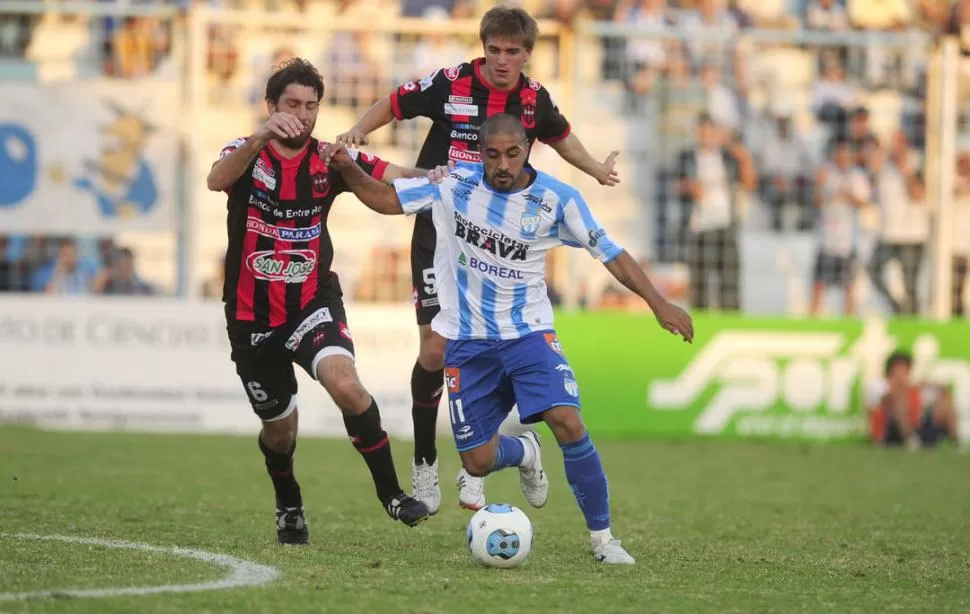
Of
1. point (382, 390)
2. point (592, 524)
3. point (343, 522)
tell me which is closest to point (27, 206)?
point (382, 390)

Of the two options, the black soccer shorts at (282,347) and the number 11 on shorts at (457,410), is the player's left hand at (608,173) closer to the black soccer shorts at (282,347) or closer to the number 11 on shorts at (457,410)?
the number 11 on shorts at (457,410)

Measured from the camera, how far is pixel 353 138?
8242 millimetres

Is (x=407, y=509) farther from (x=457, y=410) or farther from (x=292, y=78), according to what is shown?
(x=292, y=78)

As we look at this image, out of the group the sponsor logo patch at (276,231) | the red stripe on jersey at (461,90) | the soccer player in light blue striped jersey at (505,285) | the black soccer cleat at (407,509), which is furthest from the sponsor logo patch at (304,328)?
the red stripe on jersey at (461,90)

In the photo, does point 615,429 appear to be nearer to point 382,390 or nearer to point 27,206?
point 382,390

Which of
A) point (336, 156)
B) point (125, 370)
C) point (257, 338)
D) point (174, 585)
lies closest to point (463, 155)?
point (336, 156)

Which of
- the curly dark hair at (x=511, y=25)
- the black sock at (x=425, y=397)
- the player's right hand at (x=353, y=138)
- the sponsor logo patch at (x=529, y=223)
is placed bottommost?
the black sock at (x=425, y=397)

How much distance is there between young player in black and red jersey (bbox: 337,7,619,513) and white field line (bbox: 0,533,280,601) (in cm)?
152

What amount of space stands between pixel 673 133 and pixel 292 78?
12.0m

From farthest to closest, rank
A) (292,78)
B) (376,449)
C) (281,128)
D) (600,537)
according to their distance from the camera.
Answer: (376,449), (600,537), (292,78), (281,128)

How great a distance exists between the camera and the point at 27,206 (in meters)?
17.5

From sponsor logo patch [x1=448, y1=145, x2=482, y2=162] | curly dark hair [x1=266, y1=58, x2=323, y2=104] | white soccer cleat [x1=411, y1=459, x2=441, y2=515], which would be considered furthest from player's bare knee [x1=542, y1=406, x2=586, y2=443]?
curly dark hair [x1=266, y1=58, x2=323, y2=104]

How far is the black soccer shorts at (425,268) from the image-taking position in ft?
30.0

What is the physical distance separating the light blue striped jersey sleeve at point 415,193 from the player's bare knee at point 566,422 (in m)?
1.33
